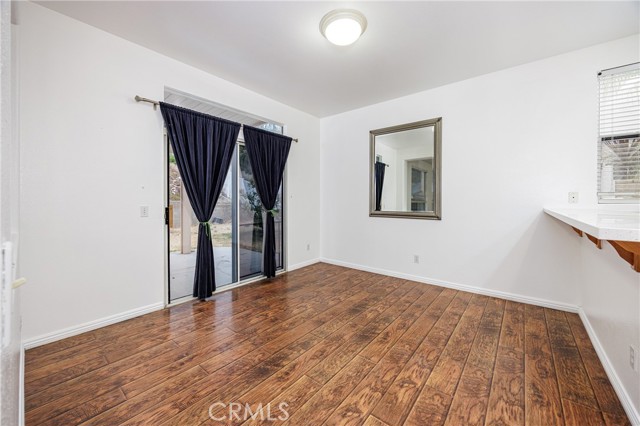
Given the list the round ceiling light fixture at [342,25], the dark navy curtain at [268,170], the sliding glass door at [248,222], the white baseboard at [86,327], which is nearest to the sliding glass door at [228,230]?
the sliding glass door at [248,222]

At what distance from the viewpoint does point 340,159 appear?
460 cm

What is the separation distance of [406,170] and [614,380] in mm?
2874

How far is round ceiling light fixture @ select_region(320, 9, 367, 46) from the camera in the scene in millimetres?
2092

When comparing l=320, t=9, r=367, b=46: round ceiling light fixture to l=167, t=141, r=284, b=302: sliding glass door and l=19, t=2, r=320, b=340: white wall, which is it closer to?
l=19, t=2, r=320, b=340: white wall

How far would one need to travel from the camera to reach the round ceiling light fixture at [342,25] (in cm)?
209

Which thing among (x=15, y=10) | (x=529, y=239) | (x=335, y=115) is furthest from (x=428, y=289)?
(x=15, y=10)

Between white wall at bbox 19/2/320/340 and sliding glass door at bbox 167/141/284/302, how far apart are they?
20cm

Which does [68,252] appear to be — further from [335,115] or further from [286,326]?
[335,115]

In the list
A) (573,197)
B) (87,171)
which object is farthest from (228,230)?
(573,197)

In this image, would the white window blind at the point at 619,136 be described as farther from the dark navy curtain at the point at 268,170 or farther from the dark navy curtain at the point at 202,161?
the dark navy curtain at the point at 202,161

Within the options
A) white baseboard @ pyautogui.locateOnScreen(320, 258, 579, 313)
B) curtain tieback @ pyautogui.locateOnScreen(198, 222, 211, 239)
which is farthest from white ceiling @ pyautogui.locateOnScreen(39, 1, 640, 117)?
white baseboard @ pyautogui.locateOnScreen(320, 258, 579, 313)

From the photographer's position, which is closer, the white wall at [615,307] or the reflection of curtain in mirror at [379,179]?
the white wall at [615,307]

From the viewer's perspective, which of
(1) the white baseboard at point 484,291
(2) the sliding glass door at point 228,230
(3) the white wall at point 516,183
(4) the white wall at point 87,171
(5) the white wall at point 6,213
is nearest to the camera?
(5) the white wall at point 6,213

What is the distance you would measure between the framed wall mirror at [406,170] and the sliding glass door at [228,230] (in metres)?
1.68
